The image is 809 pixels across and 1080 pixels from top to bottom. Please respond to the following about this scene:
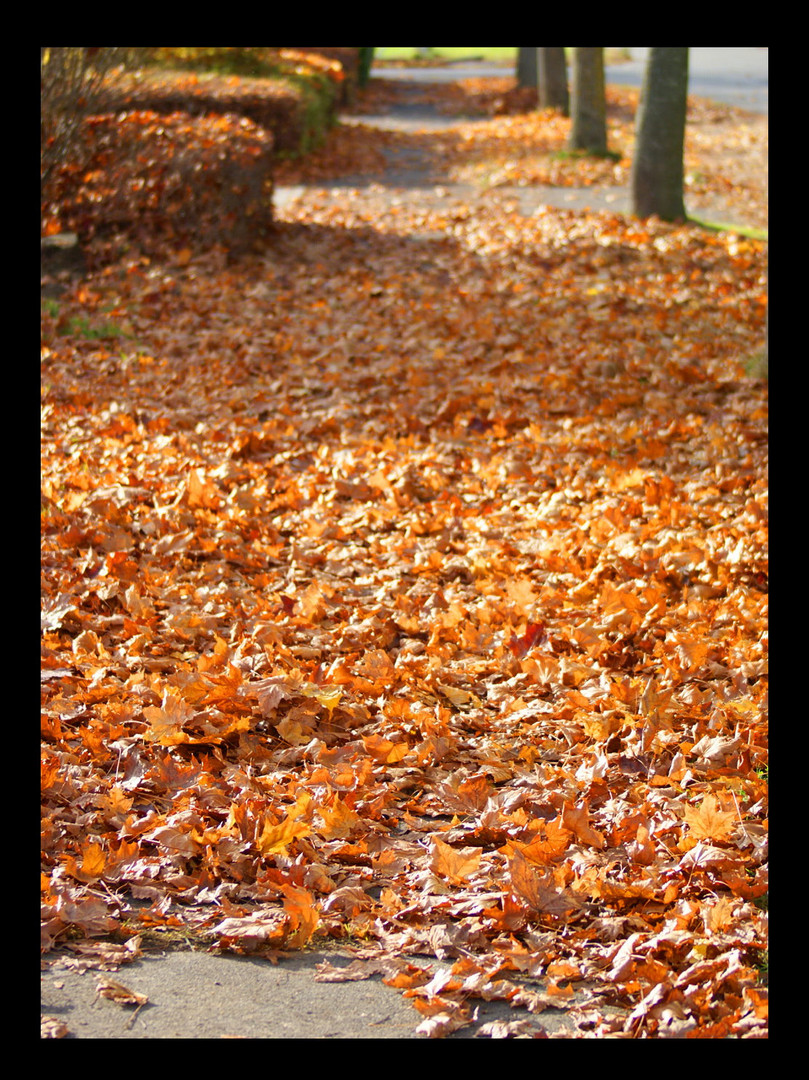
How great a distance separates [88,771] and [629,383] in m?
5.54

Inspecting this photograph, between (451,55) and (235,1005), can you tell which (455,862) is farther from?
(451,55)

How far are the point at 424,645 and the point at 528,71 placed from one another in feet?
80.9

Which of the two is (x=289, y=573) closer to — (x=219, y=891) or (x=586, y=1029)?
(x=219, y=891)

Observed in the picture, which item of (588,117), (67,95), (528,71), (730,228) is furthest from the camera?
(528,71)

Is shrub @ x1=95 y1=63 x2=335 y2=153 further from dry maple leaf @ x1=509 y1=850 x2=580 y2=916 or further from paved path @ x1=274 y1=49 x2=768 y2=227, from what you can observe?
dry maple leaf @ x1=509 y1=850 x2=580 y2=916

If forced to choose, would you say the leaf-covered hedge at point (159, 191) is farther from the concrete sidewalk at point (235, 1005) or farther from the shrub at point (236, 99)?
the concrete sidewalk at point (235, 1005)

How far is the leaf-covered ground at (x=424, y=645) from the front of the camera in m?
2.68

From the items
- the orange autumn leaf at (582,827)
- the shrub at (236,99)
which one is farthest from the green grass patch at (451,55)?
the orange autumn leaf at (582,827)

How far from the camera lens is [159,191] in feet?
34.5

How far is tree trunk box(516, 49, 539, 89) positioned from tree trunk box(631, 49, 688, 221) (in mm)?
15268

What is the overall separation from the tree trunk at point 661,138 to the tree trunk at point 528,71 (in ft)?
50.1

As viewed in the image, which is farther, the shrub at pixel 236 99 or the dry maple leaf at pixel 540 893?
the shrub at pixel 236 99

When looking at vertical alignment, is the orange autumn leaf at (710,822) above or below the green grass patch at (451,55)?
below

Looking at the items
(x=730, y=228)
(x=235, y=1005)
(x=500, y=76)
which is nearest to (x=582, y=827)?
(x=235, y=1005)
